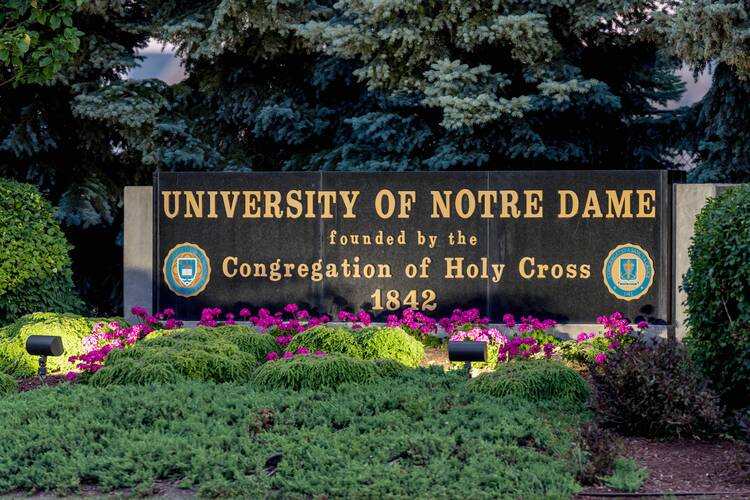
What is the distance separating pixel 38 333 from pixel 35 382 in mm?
912

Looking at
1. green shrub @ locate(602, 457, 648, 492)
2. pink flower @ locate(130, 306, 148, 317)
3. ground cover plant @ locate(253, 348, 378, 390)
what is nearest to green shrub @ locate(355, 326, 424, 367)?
ground cover plant @ locate(253, 348, 378, 390)

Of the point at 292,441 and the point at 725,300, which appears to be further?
the point at 725,300

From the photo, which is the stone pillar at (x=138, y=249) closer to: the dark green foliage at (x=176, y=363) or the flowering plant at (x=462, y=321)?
the dark green foliage at (x=176, y=363)

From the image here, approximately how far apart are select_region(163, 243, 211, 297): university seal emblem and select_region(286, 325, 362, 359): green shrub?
2806 millimetres

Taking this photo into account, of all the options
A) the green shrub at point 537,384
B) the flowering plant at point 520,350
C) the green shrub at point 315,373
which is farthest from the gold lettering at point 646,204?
the green shrub at point 315,373

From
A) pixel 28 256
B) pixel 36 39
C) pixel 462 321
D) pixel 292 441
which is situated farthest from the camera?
pixel 28 256

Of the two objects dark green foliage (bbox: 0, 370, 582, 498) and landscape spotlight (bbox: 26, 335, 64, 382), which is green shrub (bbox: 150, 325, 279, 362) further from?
dark green foliage (bbox: 0, 370, 582, 498)

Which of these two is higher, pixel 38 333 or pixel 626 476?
pixel 38 333

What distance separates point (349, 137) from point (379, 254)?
531 cm

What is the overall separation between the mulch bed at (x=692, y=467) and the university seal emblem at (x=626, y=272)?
15.1ft

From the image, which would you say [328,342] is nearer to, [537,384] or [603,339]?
[537,384]

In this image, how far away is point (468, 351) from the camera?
8227 millimetres

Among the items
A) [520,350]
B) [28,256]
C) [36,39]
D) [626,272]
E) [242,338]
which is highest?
[36,39]

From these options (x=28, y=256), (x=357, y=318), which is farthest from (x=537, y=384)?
(x=28, y=256)
